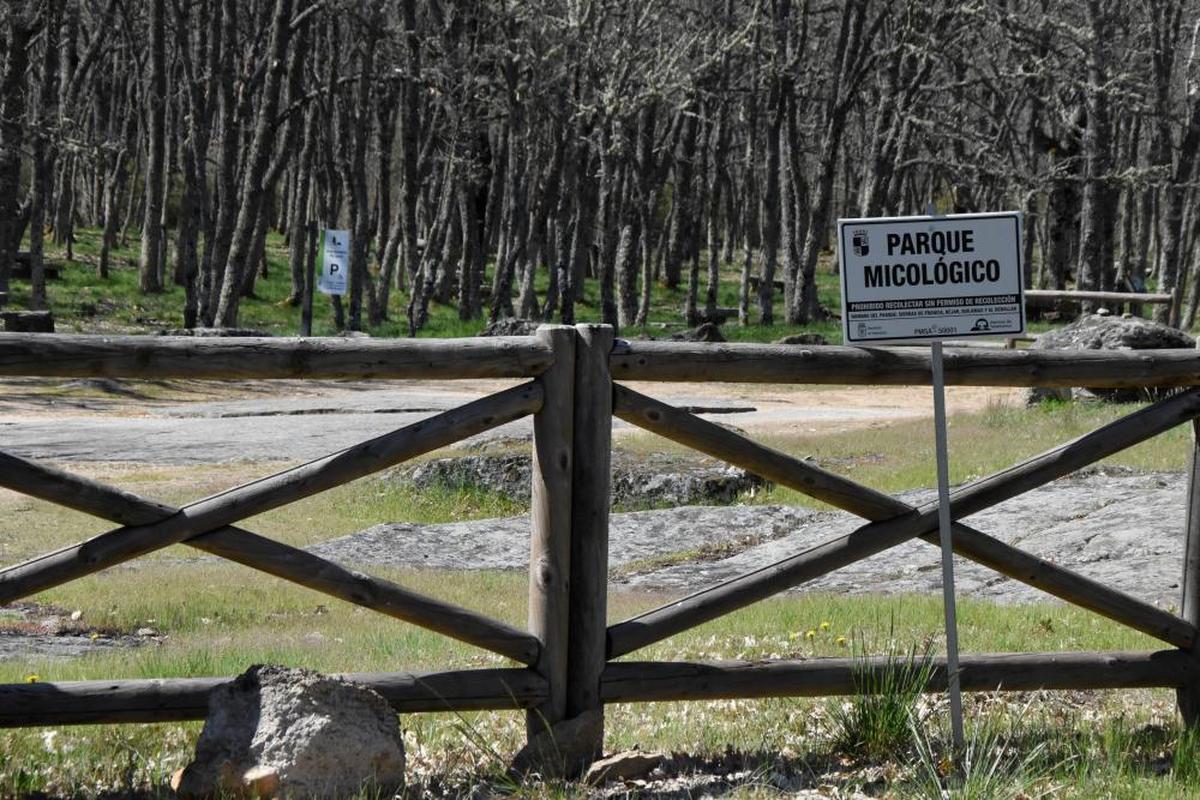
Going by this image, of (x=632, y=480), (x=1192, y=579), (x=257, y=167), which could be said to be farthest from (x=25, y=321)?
(x=1192, y=579)

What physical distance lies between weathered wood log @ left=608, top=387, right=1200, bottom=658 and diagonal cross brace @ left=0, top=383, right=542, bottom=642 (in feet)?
1.82

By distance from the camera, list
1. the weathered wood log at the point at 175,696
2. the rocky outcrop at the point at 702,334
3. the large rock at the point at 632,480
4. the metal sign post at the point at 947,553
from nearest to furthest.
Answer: the weathered wood log at the point at 175,696 → the metal sign post at the point at 947,553 → the large rock at the point at 632,480 → the rocky outcrop at the point at 702,334

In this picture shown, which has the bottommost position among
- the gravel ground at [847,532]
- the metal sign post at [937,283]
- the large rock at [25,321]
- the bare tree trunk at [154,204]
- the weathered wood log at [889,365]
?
the gravel ground at [847,532]

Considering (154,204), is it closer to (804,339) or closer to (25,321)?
(25,321)

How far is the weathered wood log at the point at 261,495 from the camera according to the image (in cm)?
506

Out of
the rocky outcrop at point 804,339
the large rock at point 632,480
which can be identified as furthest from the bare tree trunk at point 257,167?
the large rock at point 632,480

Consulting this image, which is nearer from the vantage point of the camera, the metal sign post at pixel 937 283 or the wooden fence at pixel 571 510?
the wooden fence at pixel 571 510

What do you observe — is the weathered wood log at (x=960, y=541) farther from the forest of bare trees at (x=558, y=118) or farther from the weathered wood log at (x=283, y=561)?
the forest of bare trees at (x=558, y=118)

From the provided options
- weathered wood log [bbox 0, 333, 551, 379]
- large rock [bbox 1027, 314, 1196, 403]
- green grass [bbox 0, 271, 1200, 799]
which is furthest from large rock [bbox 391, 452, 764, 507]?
weathered wood log [bbox 0, 333, 551, 379]

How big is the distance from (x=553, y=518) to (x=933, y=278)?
1797 mm

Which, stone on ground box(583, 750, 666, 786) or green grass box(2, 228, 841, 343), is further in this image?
green grass box(2, 228, 841, 343)

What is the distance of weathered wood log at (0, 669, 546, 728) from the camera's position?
516 centimetres

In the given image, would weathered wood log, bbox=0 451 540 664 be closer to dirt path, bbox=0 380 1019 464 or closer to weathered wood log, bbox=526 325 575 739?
weathered wood log, bbox=526 325 575 739

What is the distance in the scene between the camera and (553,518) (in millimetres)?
5656
